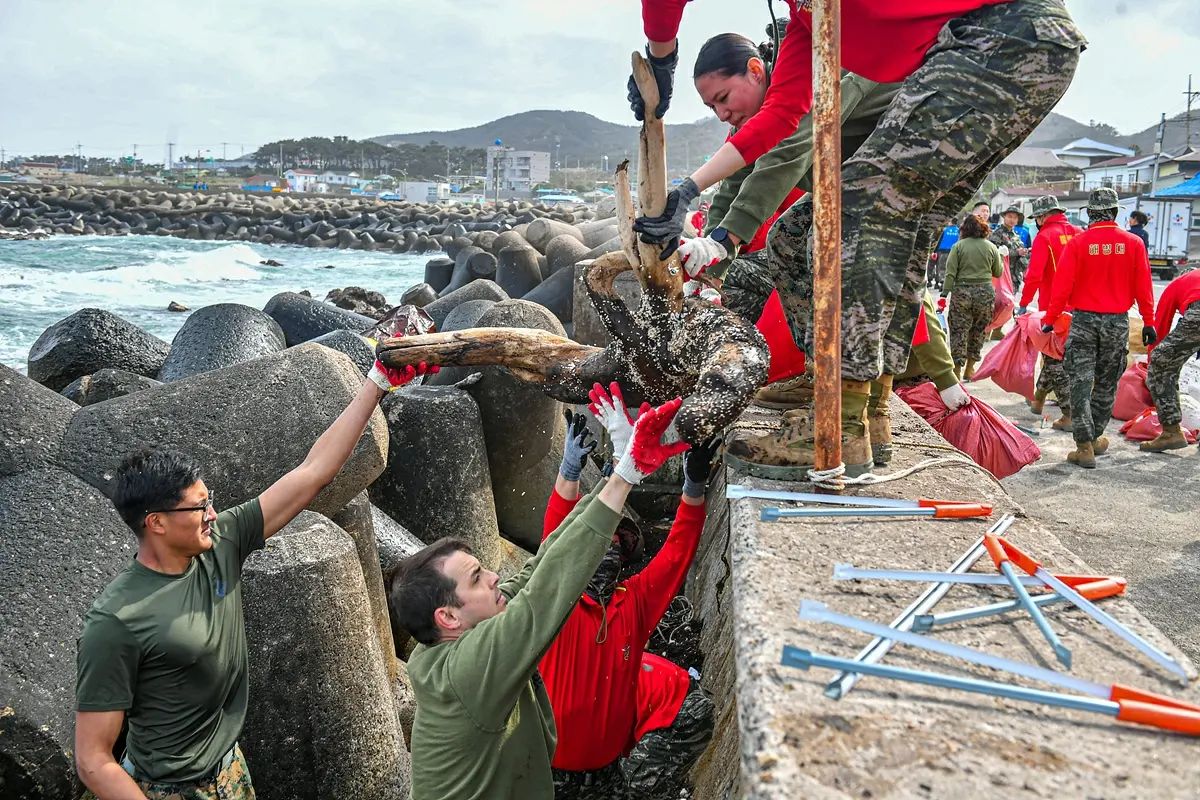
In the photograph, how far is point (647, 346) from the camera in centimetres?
352

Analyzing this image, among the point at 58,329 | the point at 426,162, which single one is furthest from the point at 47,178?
the point at 58,329

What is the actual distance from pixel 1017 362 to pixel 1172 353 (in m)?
1.19

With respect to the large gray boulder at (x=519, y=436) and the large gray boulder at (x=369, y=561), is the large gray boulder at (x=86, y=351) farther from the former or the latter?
the large gray boulder at (x=369, y=561)

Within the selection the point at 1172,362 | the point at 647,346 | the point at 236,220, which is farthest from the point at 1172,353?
the point at 236,220

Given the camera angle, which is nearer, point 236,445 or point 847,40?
point 847,40

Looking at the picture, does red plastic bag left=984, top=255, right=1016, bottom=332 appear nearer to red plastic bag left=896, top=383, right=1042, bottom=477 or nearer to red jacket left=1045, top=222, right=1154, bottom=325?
red jacket left=1045, top=222, right=1154, bottom=325

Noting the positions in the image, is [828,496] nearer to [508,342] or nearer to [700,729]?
[700,729]

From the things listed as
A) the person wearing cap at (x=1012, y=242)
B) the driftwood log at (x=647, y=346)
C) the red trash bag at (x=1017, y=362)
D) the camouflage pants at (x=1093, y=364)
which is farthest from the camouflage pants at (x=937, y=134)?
the person wearing cap at (x=1012, y=242)

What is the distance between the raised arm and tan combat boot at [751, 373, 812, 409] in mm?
1447

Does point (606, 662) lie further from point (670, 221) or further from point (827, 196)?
point (827, 196)

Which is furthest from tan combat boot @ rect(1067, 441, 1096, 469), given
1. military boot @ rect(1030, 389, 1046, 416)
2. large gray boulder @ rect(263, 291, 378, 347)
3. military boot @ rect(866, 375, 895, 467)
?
large gray boulder @ rect(263, 291, 378, 347)

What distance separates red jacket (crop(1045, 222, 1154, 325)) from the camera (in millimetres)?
7453

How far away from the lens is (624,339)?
3.55m

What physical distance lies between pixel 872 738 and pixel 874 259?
5.24 ft
